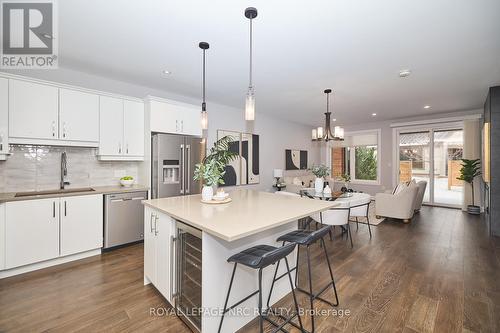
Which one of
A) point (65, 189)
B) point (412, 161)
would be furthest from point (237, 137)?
point (412, 161)

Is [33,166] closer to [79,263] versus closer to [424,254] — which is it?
[79,263]

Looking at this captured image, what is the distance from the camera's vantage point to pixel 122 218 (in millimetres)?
3316

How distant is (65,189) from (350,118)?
6.90 m

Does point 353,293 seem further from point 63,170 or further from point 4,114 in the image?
point 4,114

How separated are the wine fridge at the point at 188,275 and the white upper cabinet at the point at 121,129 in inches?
91.6

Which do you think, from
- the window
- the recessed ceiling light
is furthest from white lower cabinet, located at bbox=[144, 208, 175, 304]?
the window

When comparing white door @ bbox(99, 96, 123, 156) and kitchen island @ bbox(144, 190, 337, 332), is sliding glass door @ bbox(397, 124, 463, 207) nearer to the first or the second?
kitchen island @ bbox(144, 190, 337, 332)

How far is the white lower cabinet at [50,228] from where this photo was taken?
99.0 inches

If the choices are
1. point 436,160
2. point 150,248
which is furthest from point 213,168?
point 436,160

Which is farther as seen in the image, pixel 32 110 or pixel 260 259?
pixel 32 110

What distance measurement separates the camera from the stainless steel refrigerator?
3.61m

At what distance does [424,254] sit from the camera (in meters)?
3.15

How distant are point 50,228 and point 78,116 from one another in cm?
152

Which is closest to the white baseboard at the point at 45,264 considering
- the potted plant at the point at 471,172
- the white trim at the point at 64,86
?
the white trim at the point at 64,86
